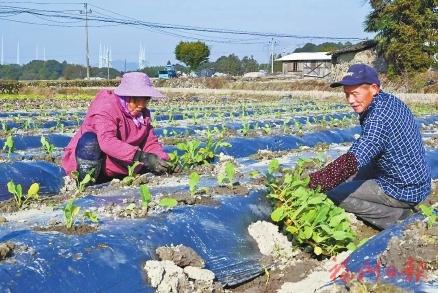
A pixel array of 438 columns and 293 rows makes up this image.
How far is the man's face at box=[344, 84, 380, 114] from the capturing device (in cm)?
362

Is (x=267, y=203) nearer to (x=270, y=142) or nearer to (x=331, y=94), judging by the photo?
(x=270, y=142)

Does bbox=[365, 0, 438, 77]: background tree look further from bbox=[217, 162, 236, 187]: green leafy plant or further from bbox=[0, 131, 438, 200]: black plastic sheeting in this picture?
bbox=[217, 162, 236, 187]: green leafy plant

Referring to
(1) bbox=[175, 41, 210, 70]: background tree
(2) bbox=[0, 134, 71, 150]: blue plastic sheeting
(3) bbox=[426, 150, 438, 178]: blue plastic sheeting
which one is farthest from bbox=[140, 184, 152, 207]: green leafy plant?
(1) bbox=[175, 41, 210, 70]: background tree

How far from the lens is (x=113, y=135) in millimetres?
4262

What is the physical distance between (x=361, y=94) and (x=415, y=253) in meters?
Result: 1.27

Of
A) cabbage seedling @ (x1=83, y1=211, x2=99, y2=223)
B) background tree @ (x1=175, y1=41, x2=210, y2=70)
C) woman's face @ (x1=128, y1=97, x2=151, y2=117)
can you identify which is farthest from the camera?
background tree @ (x1=175, y1=41, x2=210, y2=70)

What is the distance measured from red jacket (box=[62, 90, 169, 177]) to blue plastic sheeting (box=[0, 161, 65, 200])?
0.32 meters

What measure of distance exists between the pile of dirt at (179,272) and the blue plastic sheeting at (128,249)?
0.05m

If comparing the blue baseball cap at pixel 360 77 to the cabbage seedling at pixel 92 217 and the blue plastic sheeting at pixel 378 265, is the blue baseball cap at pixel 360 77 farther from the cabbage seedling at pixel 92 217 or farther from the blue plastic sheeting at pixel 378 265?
the cabbage seedling at pixel 92 217

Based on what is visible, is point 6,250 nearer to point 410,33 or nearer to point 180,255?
point 180,255

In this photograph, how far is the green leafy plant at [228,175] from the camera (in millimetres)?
3783

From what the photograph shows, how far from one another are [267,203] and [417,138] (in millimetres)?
1065

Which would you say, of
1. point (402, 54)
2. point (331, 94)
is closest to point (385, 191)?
point (331, 94)

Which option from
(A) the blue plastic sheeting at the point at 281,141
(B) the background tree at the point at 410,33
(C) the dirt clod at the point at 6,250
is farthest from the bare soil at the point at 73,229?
(B) the background tree at the point at 410,33
